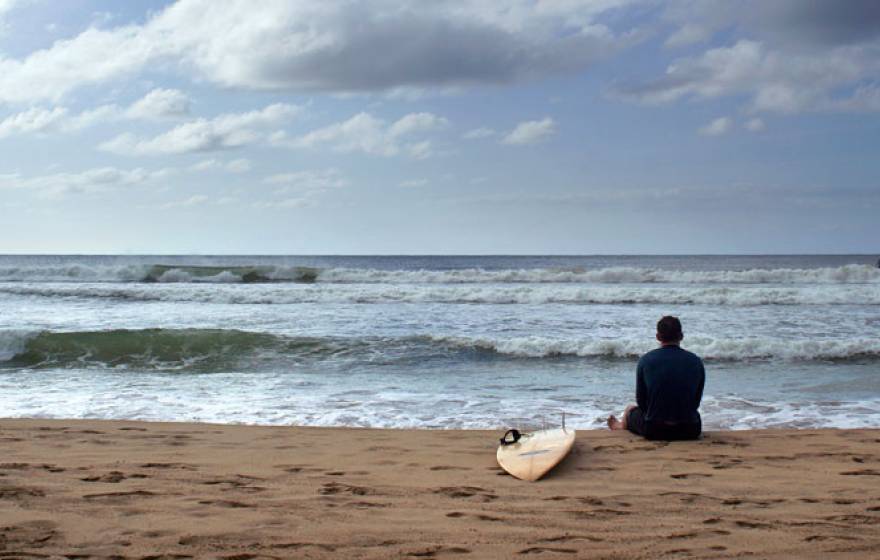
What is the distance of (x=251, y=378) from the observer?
1024 cm

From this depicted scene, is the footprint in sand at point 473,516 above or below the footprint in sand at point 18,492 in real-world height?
below

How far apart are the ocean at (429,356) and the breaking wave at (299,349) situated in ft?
0.14

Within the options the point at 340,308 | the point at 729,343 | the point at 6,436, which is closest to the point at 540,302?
the point at 340,308

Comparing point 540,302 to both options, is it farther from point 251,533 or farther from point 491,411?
point 251,533

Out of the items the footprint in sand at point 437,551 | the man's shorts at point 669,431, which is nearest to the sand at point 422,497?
the footprint in sand at point 437,551

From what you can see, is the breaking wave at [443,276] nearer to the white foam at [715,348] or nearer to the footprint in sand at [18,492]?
the white foam at [715,348]

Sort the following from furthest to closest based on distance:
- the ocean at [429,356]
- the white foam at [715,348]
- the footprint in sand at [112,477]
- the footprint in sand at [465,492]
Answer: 1. the white foam at [715,348]
2. the ocean at [429,356]
3. the footprint in sand at [112,477]
4. the footprint in sand at [465,492]

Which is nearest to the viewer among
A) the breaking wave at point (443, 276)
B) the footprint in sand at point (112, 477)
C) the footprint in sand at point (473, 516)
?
the footprint in sand at point (473, 516)

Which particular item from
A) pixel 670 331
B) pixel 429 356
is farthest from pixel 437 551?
pixel 429 356

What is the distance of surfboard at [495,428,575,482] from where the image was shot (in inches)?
191

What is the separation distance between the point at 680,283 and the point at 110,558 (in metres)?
30.7

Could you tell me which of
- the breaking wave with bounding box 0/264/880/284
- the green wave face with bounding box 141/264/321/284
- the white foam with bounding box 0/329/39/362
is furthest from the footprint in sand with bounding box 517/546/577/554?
the green wave face with bounding box 141/264/321/284

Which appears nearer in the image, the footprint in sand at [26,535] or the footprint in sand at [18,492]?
the footprint in sand at [26,535]

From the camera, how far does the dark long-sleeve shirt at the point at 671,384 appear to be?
19.4ft
